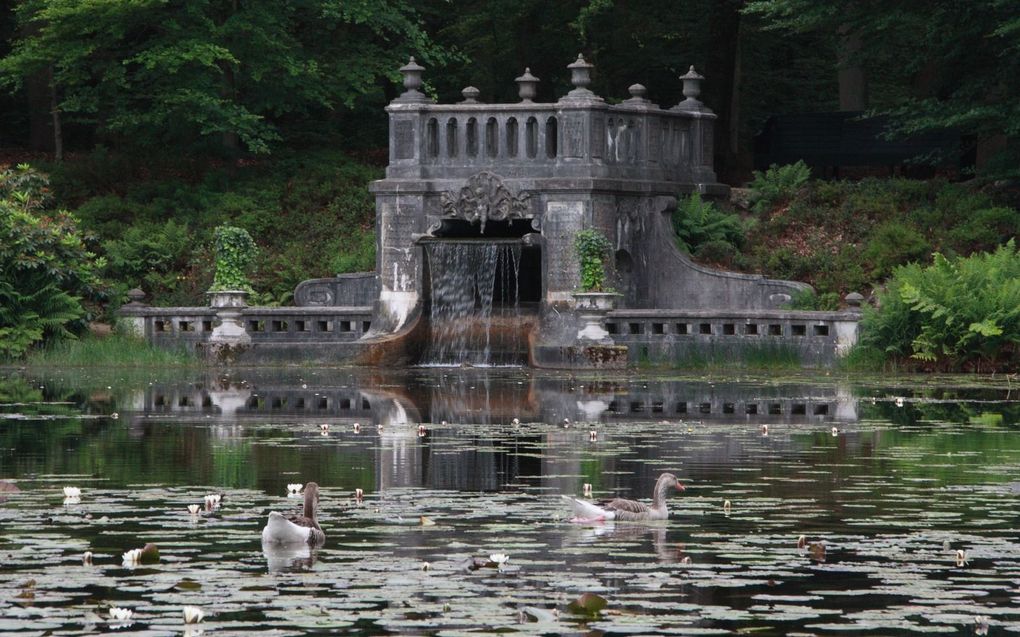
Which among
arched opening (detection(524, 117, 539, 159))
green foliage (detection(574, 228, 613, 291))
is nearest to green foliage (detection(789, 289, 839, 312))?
green foliage (detection(574, 228, 613, 291))

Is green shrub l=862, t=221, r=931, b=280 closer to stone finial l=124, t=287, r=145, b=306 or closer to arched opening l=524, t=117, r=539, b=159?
arched opening l=524, t=117, r=539, b=159

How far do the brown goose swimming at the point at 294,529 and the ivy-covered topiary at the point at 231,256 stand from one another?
21154 mm

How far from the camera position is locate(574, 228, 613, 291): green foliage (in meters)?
32.8

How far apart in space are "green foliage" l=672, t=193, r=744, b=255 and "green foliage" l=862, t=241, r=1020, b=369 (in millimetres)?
5313

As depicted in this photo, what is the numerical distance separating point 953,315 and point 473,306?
30.7 feet

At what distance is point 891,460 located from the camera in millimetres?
18172

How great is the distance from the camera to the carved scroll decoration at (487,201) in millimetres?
34438

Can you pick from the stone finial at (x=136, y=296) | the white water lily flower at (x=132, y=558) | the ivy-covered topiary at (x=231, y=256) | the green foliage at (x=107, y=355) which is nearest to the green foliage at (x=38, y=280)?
the green foliage at (x=107, y=355)

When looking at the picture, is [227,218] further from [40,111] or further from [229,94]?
[40,111]

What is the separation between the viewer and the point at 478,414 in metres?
23.6

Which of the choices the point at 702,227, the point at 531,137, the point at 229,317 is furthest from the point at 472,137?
the point at 229,317

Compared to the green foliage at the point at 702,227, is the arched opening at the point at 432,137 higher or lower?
higher

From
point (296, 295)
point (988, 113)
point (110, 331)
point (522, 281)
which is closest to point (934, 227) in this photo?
point (988, 113)

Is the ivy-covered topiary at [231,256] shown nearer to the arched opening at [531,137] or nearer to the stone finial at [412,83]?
the stone finial at [412,83]
